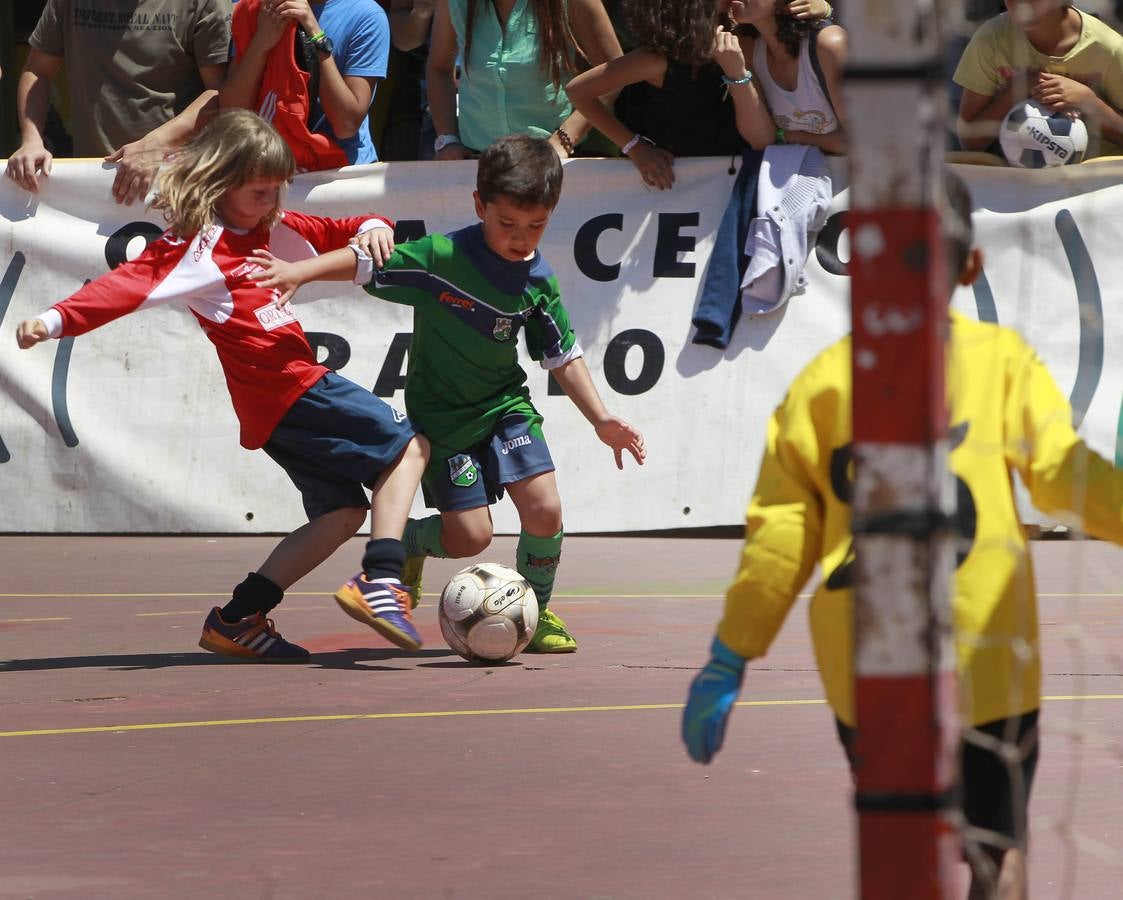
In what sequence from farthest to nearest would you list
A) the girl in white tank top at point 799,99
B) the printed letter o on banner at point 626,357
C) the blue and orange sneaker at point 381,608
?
1. the printed letter o on banner at point 626,357
2. the girl in white tank top at point 799,99
3. the blue and orange sneaker at point 381,608

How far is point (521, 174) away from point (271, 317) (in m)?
1.03

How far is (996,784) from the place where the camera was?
3.09m

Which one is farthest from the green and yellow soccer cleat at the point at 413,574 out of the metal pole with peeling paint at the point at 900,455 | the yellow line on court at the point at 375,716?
the metal pole with peeling paint at the point at 900,455

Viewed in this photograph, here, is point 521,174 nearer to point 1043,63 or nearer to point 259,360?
point 259,360

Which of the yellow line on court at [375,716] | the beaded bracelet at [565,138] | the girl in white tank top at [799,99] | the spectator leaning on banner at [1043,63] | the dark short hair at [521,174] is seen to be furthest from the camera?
the beaded bracelet at [565,138]

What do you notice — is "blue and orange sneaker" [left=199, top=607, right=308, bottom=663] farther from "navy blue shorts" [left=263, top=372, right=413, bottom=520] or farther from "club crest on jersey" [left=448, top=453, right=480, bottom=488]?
"club crest on jersey" [left=448, top=453, right=480, bottom=488]

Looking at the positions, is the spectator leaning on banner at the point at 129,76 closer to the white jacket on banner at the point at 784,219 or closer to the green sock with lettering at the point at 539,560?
the white jacket on banner at the point at 784,219

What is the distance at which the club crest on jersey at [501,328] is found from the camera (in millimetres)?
6719

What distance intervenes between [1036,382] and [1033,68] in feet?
19.7

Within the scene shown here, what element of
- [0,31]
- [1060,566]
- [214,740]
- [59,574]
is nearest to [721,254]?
[1060,566]

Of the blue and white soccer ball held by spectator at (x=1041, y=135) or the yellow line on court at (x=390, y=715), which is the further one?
the blue and white soccer ball held by spectator at (x=1041, y=135)

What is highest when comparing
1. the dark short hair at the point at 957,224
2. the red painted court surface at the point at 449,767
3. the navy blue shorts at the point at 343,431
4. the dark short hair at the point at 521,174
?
the dark short hair at the point at 521,174

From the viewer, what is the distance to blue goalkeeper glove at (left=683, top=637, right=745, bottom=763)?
9.85 feet

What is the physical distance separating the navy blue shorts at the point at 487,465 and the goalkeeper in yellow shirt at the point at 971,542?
367 cm
